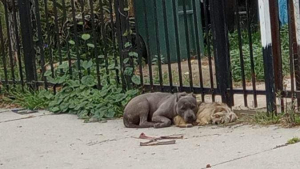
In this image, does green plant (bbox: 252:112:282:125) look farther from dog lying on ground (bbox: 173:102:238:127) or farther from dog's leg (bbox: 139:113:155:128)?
dog's leg (bbox: 139:113:155:128)

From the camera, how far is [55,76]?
8.75 meters

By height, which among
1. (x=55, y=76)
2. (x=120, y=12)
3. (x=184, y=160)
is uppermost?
(x=120, y=12)

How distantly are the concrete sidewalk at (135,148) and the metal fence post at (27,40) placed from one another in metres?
1.69

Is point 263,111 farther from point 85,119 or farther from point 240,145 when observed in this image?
point 85,119

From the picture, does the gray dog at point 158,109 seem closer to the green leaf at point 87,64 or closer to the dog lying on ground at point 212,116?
the dog lying on ground at point 212,116

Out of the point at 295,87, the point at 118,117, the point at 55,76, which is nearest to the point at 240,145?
the point at 295,87

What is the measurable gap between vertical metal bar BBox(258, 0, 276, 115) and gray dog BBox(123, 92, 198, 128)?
2.39 ft

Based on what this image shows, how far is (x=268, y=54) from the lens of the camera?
6664mm

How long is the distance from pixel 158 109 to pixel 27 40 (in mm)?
2739

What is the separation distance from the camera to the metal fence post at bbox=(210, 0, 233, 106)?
7145mm

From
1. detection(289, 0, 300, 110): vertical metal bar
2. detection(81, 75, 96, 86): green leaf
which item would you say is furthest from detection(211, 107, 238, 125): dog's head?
detection(81, 75, 96, 86): green leaf

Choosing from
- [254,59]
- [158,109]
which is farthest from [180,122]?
[254,59]

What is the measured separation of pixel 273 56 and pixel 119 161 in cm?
201

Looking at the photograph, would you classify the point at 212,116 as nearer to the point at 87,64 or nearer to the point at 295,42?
the point at 295,42
